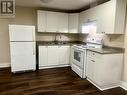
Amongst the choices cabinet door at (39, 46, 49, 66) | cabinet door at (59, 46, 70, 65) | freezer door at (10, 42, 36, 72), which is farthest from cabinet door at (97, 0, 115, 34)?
freezer door at (10, 42, 36, 72)

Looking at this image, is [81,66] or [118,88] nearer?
[118,88]

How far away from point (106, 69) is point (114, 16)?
128 centimetres

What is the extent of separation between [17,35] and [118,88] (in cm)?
327

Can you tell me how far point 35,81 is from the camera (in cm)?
303

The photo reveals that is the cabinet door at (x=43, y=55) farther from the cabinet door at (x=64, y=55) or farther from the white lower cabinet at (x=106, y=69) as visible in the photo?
the white lower cabinet at (x=106, y=69)

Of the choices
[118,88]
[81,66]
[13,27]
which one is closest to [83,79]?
[81,66]

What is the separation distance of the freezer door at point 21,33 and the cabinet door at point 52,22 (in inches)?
32.9

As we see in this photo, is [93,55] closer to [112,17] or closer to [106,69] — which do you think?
[106,69]

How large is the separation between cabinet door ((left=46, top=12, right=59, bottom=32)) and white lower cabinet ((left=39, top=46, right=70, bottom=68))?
2.53 feet

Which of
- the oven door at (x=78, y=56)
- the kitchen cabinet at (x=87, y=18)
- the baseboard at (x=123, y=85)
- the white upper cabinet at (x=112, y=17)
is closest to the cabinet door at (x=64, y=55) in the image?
the oven door at (x=78, y=56)

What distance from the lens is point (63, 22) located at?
4.39 meters

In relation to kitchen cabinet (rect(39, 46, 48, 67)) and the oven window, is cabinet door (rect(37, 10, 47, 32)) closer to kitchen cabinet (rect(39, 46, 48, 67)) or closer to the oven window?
kitchen cabinet (rect(39, 46, 48, 67))

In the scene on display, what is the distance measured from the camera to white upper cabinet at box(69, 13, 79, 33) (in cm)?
437

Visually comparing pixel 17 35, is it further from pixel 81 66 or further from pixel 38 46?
pixel 81 66
